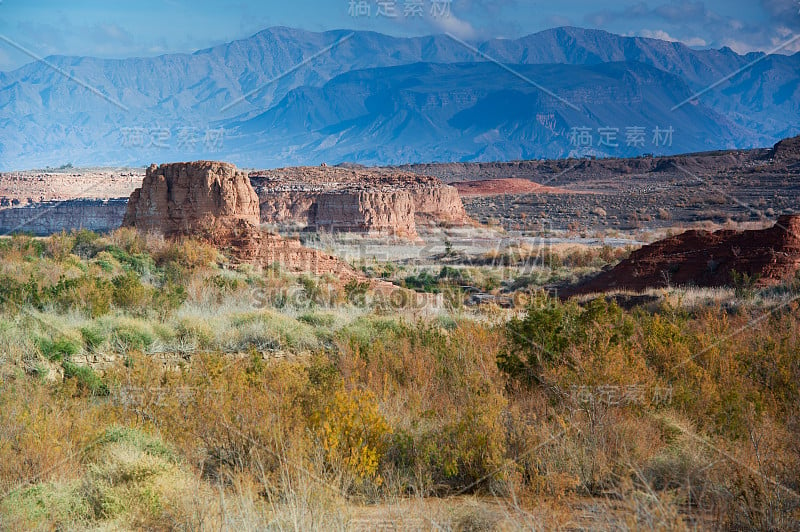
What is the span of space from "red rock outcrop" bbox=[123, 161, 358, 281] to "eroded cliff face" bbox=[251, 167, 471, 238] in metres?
18.3

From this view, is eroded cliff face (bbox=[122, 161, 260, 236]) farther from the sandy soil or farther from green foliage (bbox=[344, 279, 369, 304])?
the sandy soil

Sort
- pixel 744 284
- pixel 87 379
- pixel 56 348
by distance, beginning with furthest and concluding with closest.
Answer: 1. pixel 744 284
2. pixel 56 348
3. pixel 87 379

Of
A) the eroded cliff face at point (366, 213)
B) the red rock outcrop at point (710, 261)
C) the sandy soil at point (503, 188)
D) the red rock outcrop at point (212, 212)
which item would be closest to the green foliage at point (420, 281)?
the red rock outcrop at point (212, 212)

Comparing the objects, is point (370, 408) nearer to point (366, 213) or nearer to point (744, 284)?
point (744, 284)

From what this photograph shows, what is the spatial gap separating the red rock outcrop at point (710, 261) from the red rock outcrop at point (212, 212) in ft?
29.5

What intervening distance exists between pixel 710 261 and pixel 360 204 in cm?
2348

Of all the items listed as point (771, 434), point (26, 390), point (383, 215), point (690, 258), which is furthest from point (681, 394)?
point (383, 215)

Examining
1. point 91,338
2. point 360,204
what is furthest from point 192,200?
point 360,204

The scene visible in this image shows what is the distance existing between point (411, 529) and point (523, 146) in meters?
194

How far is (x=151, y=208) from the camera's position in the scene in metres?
21.6

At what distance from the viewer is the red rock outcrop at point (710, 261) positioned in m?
19.1

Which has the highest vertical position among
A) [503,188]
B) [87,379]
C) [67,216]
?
[503,188]

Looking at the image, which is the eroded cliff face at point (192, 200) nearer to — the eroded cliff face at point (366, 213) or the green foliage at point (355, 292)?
the green foliage at point (355, 292)

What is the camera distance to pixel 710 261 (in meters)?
20.7
